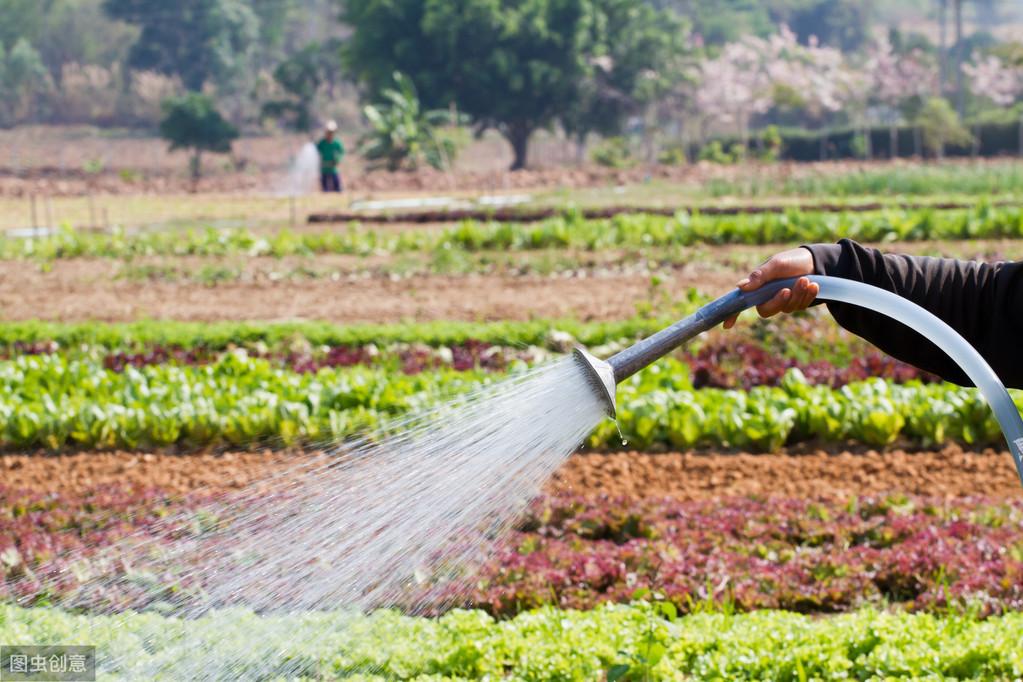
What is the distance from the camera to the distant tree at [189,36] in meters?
58.1

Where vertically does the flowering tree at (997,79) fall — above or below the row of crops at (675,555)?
above

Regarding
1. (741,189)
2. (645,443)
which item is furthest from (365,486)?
(741,189)

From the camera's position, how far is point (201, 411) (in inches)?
263

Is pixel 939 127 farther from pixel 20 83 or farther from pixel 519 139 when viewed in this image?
pixel 20 83

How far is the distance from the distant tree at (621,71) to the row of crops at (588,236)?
82.7 ft

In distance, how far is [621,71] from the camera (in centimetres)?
4128

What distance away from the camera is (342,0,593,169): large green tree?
3706 centimetres

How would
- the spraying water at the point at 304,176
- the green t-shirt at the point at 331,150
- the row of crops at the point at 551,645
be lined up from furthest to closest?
1. the spraying water at the point at 304,176
2. the green t-shirt at the point at 331,150
3. the row of crops at the point at 551,645

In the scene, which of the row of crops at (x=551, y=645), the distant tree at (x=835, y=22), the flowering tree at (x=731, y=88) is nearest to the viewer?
the row of crops at (x=551, y=645)

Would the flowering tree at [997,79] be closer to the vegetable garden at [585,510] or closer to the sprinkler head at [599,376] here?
the vegetable garden at [585,510]

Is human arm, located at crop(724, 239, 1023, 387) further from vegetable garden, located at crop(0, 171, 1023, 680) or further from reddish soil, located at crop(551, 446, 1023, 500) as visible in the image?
reddish soil, located at crop(551, 446, 1023, 500)

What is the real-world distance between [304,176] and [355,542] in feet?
106

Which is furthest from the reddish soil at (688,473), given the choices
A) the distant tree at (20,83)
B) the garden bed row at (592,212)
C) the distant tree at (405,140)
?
the distant tree at (20,83)

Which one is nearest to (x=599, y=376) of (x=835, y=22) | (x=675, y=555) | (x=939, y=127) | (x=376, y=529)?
(x=376, y=529)
